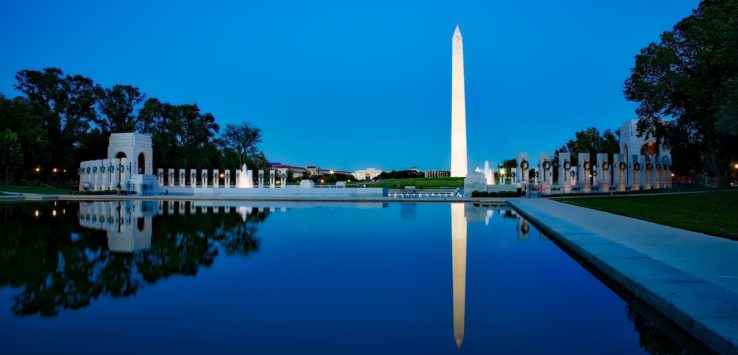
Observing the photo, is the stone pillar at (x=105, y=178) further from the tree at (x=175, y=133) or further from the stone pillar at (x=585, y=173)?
the stone pillar at (x=585, y=173)

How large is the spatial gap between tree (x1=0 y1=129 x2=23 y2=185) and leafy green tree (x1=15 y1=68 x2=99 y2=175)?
790cm

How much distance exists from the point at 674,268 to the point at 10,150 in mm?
54843

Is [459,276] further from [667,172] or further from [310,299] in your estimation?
[667,172]

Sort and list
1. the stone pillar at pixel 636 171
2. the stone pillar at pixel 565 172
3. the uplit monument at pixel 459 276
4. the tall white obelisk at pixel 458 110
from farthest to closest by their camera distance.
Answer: the tall white obelisk at pixel 458 110 < the stone pillar at pixel 636 171 < the stone pillar at pixel 565 172 < the uplit monument at pixel 459 276

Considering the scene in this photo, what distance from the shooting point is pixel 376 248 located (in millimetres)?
11336

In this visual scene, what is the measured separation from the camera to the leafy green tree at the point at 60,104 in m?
58.4

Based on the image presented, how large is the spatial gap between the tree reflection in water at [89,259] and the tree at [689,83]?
59.9 ft

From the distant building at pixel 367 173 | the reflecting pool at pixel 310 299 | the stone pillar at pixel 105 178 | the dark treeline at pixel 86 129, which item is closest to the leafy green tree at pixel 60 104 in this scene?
the dark treeline at pixel 86 129

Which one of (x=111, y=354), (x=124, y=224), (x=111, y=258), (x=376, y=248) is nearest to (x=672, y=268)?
(x=376, y=248)

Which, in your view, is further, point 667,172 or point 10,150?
point 10,150

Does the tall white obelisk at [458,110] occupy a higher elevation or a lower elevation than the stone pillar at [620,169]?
higher

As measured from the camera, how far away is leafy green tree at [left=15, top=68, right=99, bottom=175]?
192ft

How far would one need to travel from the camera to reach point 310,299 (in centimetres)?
666

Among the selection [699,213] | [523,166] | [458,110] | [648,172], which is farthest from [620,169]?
[699,213]
